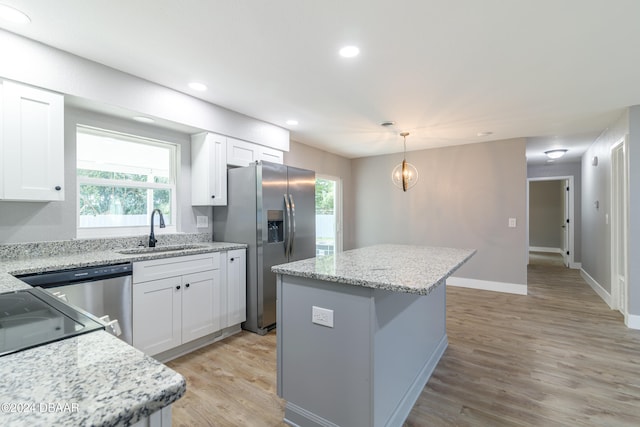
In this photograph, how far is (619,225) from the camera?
370 cm

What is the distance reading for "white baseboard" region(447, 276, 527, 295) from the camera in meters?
4.77

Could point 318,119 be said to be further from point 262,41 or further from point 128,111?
point 128,111

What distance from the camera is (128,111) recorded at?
2699 mm

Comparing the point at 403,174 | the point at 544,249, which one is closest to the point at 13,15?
the point at 403,174

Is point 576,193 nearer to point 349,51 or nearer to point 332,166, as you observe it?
point 332,166

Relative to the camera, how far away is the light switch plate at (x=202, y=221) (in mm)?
3555

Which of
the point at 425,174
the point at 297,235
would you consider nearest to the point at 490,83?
the point at 297,235

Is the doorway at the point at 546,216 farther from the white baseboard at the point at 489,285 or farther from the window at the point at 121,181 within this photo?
the window at the point at 121,181

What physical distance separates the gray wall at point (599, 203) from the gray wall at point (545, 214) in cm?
348

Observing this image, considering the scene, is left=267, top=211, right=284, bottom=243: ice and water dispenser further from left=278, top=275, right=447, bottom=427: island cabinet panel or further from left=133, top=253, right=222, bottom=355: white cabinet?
left=278, top=275, right=447, bottom=427: island cabinet panel

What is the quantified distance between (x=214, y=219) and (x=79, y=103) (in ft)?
5.57

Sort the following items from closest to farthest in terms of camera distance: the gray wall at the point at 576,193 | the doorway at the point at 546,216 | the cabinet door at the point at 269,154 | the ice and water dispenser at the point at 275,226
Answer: the ice and water dispenser at the point at 275,226, the cabinet door at the point at 269,154, the gray wall at the point at 576,193, the doorway at the point at 546,216

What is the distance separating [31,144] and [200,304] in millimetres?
1795

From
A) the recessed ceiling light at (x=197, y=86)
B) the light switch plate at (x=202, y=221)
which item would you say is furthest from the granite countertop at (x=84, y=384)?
the light switch plate at (x=202, y=221)
